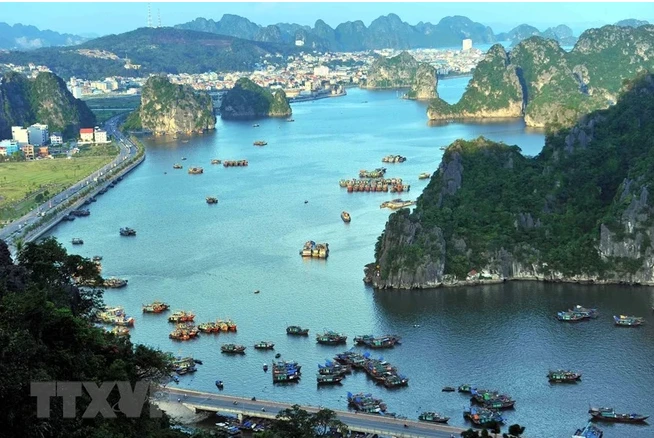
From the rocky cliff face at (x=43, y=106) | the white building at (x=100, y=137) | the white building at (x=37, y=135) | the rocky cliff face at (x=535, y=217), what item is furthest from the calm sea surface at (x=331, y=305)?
the rocky cliff face at (x=43, y=106)

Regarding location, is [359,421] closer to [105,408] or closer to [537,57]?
[105,408]

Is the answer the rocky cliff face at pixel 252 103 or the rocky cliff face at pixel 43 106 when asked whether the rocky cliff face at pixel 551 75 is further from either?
the rocky cliff face at pixel 43 106

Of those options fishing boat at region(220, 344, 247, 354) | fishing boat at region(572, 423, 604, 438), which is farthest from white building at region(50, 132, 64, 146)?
fishing boat at region(572, 423, 604, 438)

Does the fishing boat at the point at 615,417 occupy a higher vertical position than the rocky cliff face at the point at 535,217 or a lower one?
lower

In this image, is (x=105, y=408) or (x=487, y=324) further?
(x=487, y=324)

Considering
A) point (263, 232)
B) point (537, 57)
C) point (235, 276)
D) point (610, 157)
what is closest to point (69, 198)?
point (263, 232)
